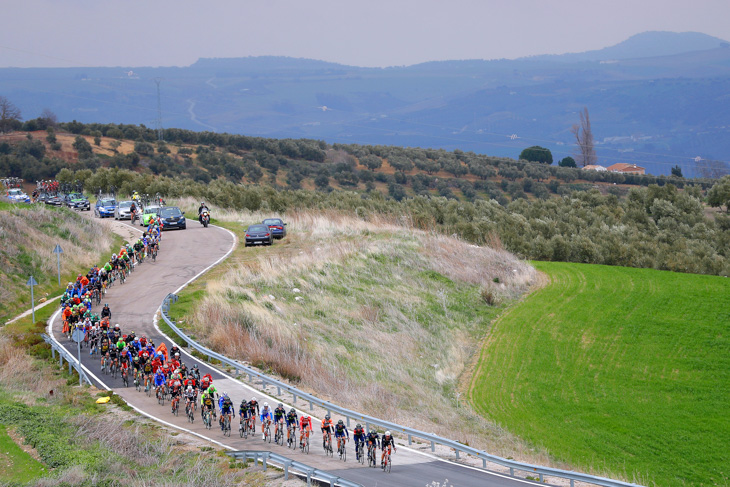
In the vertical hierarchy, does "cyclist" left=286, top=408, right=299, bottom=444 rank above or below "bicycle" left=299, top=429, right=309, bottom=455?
above

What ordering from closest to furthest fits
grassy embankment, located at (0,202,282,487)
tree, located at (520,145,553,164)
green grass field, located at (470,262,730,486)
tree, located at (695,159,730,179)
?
grassy embankment, located at (0,202,282,487) → green grass field, located at (470,262,730,486) → tree, located at (520,145,553,164) → tree, located at (695,159,730,179)

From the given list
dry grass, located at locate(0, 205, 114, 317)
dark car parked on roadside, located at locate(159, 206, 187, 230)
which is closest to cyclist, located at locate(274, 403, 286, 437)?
dry grass, located at locate(0, 205, 114, 317)

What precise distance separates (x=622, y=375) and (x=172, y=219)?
33.5 m

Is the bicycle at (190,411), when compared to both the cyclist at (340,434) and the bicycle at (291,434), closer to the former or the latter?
the bicycle at (291,434)

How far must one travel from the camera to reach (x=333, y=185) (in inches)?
3597

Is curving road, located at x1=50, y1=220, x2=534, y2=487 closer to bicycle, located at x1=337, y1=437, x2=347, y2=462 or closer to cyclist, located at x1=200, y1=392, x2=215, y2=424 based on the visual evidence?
bicycle, located at x1=337, y1=437, x2=347, y2=462

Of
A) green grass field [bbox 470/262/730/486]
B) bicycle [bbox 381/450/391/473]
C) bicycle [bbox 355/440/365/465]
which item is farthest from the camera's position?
green grass field [bbox 470/262/730/486]

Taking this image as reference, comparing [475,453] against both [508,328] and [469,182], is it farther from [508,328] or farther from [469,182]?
[469,182]

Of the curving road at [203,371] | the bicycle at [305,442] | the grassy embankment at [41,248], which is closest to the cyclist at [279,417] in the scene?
the curving road at [203,371]

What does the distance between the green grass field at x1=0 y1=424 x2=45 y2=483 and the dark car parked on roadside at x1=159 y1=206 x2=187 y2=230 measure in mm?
34031

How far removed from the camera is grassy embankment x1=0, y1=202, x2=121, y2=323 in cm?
3178

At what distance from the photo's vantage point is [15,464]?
586 inches

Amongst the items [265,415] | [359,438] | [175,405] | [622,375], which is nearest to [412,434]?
[359,438]

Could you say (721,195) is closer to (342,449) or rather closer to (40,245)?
(40,245)
